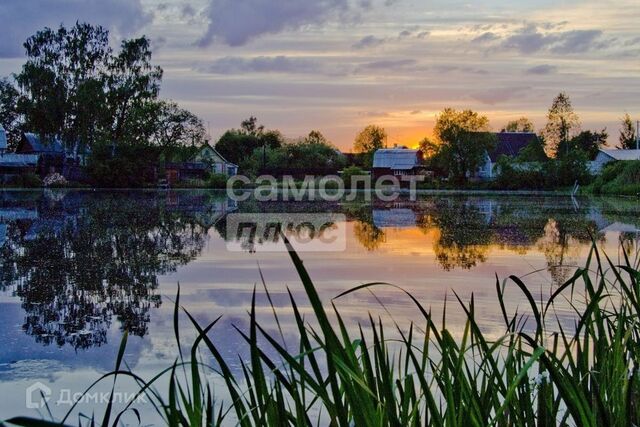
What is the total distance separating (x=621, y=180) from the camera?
107 ft

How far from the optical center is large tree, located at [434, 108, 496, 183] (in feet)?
160

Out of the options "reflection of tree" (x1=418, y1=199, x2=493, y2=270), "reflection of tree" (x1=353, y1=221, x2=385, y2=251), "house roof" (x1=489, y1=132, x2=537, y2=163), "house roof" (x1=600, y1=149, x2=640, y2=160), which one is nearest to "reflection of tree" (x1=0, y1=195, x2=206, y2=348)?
"reflection of tree" (x1=353, y1=221, x2=385, y2=251)

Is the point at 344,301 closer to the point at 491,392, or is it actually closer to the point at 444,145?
the point at 491,392

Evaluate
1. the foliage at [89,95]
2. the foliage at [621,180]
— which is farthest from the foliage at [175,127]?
the foliage at [621,180]

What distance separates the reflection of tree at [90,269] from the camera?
5.09 meters

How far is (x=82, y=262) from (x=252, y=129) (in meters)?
80.5

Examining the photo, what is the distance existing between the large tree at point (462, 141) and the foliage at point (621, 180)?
41.7ft

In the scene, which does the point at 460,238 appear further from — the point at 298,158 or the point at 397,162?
the point at 397,162

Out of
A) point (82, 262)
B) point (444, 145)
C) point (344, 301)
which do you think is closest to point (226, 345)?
point (344, 301)

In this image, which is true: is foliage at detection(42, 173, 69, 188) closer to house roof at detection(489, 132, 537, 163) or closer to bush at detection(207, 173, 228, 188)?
bush at detection(207, 173, 228, 188)

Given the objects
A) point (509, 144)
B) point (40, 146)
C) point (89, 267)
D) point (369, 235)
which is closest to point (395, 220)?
point (369, 235)

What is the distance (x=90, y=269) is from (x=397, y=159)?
60.2 m

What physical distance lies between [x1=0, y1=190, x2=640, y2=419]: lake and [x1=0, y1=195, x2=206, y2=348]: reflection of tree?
1 cm

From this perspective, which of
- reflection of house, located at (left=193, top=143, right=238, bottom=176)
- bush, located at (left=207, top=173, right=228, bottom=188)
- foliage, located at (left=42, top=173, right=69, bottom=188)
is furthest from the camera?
reflection of house, located at (left=193, top=143, right=238, bottom=176)
